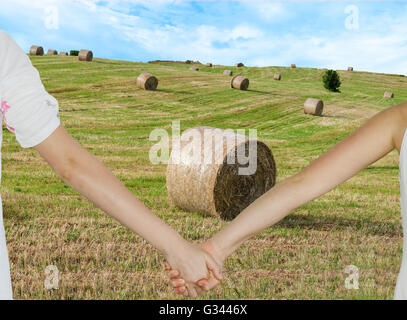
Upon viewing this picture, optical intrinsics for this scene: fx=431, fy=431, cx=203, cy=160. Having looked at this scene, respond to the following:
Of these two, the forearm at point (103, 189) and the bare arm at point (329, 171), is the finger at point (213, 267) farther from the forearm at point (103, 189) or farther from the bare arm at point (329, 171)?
the forearm at point (103, 189)

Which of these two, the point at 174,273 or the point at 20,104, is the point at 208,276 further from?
the point at 20,104

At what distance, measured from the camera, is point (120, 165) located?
13906 mm

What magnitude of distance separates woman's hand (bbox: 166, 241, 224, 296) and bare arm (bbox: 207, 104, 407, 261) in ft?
1.32

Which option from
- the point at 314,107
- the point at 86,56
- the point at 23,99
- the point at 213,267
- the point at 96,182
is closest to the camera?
the point at 23,99

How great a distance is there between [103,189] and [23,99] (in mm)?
560

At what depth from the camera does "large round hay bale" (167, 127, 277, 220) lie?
28.9 feet

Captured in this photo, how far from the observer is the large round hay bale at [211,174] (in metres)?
8.80

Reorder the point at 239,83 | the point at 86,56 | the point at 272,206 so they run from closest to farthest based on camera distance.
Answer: the point at 272,206
the point at 239,83
the point at 86,56

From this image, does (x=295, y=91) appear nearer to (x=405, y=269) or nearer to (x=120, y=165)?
(x=120, y=165)

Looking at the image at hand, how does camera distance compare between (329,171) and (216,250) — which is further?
(216,250)

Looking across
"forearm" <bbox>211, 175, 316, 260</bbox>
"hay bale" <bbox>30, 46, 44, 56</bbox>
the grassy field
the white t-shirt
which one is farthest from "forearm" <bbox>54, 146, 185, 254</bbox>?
"hay bale" <bbox>30, 46, 44, 56</bbox>

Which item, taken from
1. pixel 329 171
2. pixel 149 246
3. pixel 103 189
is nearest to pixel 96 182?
pixel 103 189

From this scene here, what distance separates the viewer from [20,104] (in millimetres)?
1602

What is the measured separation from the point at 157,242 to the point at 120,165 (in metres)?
11.7
